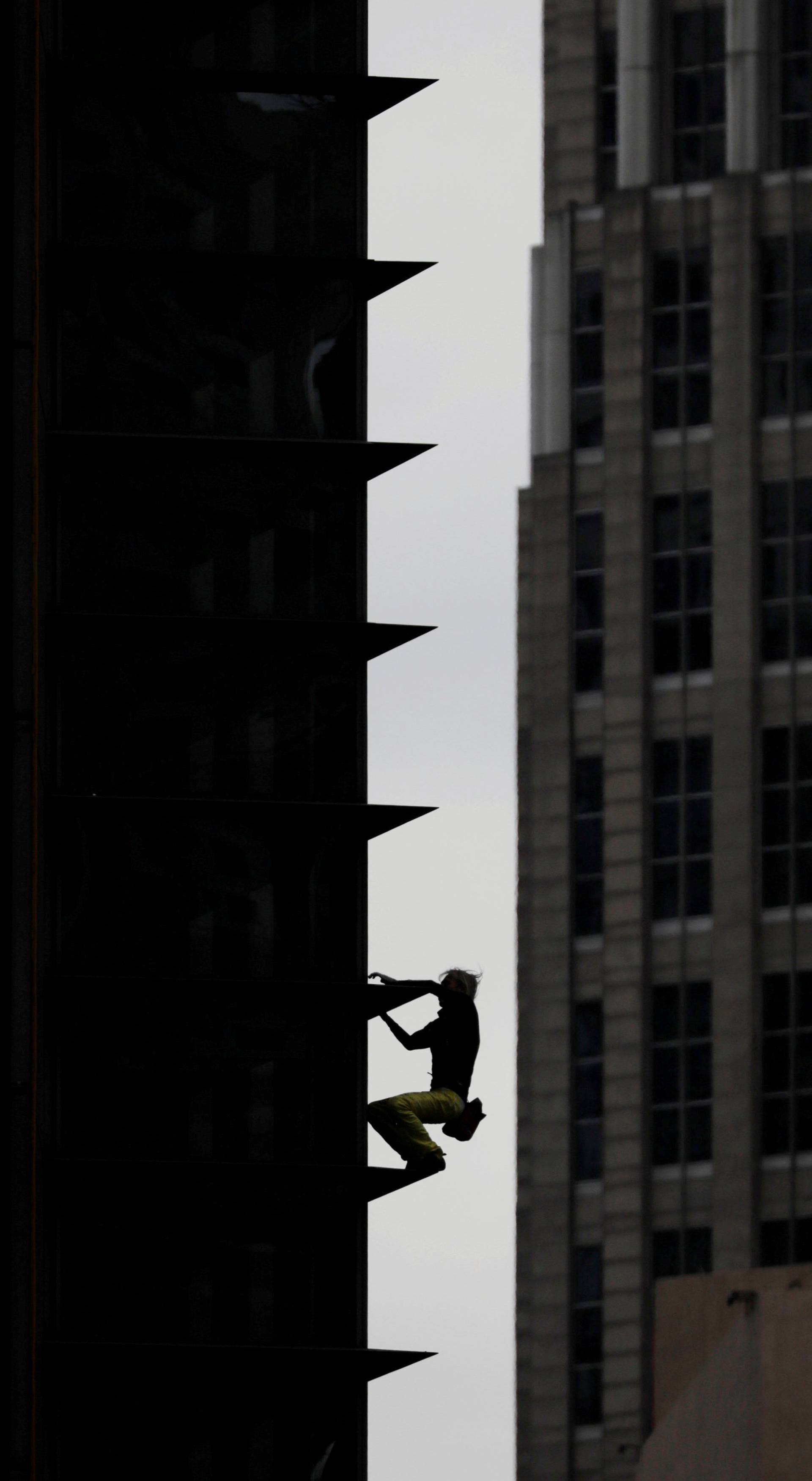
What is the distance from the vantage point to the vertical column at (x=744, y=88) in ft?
331

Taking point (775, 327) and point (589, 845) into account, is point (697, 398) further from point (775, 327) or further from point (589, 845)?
point (589, 845)

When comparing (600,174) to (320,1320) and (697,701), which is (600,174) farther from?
(320,1320)

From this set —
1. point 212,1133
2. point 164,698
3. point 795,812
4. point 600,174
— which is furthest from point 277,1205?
point 600,174

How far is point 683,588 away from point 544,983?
41.0ft

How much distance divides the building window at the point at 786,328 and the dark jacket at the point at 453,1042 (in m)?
77.8

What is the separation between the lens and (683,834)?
9619 cm

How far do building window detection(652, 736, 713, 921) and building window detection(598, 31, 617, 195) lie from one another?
18.9 m

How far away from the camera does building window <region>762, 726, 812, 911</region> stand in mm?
95625

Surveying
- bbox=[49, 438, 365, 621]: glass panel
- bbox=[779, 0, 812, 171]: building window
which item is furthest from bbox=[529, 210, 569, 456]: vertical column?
bbox=[49, 438, 365, 621]: glass panel

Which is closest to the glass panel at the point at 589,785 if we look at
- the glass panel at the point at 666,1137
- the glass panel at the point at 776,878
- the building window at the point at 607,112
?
the glass panel at the point at 776,878

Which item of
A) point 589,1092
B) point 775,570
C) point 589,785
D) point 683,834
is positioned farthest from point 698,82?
point 589,1092

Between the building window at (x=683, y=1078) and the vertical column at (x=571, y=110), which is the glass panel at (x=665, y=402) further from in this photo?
the building window at (x=683, y=1078)

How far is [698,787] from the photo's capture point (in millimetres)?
96375

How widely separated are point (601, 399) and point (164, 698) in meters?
83.0
